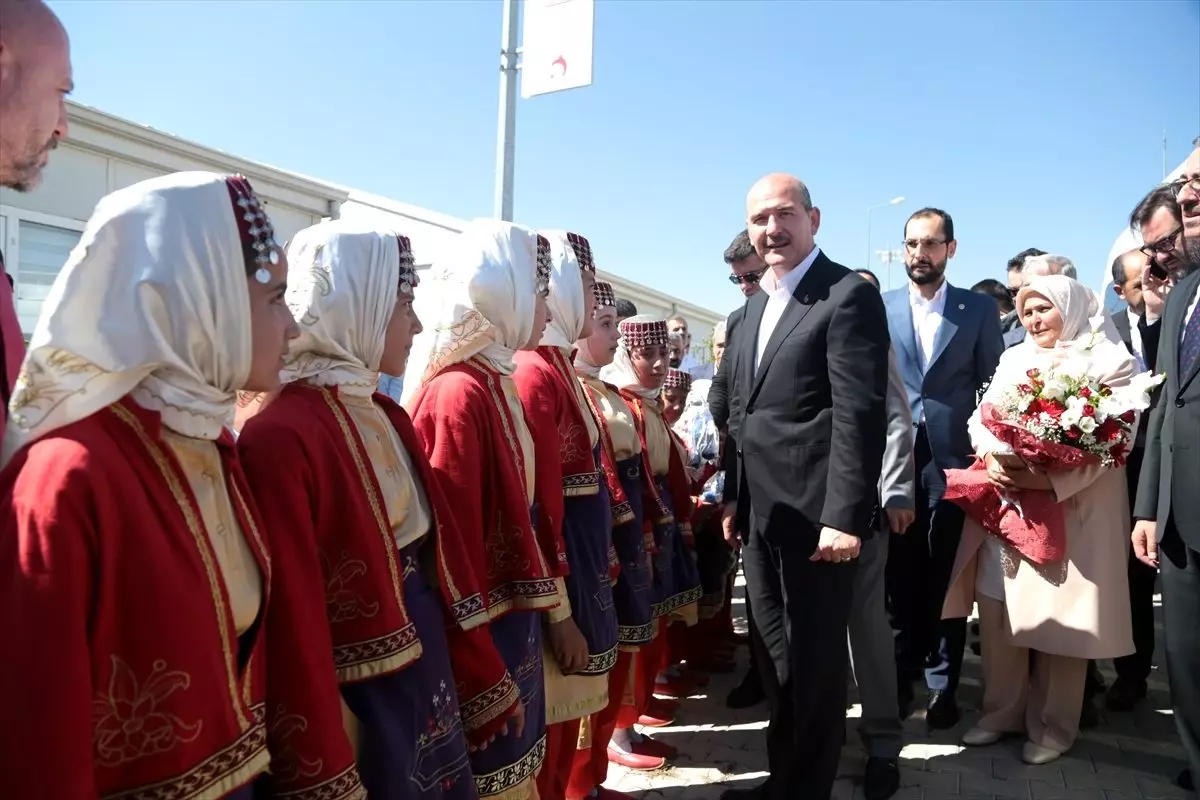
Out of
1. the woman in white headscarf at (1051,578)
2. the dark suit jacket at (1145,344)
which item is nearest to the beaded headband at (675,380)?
the woman in white headscarf at (1051,578)

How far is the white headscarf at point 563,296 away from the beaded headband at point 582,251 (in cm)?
3

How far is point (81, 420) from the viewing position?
1.23 metres

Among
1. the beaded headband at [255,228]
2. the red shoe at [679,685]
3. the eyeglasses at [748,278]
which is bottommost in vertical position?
the red shoe at [679,685]

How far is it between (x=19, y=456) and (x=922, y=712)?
14.5 feet

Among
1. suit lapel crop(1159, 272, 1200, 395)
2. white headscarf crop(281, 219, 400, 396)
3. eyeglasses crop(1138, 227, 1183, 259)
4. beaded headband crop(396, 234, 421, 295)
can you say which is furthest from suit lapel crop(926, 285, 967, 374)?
white headscarf crop(281, 219, 400, 396)

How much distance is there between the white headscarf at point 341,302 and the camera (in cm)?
190

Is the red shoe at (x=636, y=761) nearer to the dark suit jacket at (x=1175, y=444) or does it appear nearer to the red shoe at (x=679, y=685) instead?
the red shoe at (x=679, y=685)

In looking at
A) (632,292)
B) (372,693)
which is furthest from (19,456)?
(632,292)

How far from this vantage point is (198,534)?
133cm

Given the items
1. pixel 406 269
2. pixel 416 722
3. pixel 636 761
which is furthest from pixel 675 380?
pixel 416 722

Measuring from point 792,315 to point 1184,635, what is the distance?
1799 millimetres

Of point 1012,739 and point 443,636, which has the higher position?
point 443,636

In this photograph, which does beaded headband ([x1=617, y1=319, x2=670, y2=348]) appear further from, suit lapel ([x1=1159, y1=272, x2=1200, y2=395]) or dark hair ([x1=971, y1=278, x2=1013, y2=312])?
dark hair ([x1=971, y1=278, x2=1013, y2=312])

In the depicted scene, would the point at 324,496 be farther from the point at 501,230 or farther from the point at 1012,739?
the point at 1012,739
